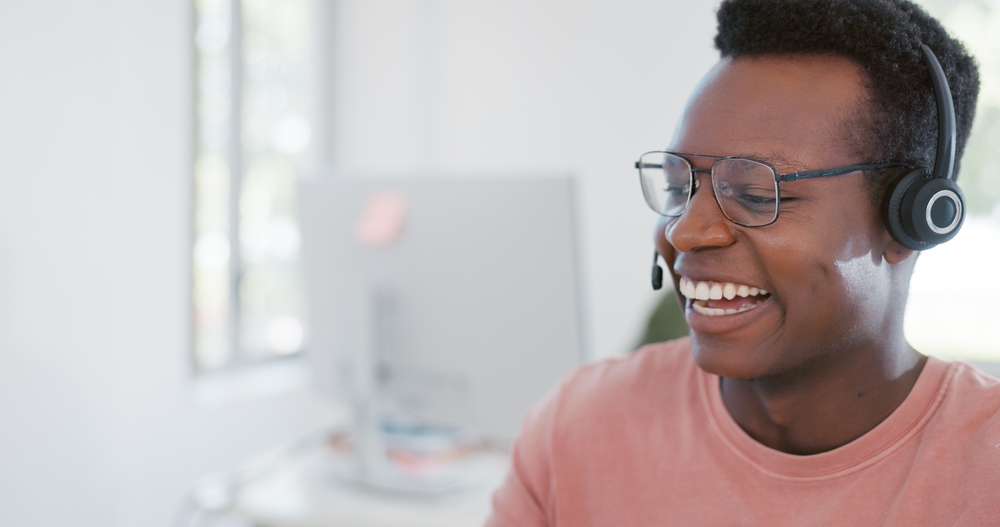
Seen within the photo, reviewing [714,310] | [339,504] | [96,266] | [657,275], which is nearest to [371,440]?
[339,504]

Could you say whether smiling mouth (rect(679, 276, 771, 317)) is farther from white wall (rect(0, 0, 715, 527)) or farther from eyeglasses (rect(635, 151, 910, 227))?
white wall (rect(0, 0, 715, 527))

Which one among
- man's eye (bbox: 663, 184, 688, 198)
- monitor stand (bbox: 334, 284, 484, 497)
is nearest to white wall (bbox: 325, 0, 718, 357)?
monitor stand (bbox: 334, 284, 484, 497)

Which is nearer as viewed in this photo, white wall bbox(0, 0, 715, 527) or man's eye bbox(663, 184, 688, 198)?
man's eye bbox(663, 184, 688, 198)

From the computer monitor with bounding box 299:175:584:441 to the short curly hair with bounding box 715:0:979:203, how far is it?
1.85 feet

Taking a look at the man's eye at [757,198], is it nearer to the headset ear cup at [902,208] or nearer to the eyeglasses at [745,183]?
the eyeglasses at [745,183]

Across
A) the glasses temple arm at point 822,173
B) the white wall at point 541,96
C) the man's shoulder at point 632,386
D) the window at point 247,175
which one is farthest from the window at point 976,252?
the window at point 247,175

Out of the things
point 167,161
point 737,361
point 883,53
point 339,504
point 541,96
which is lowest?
point 339,504

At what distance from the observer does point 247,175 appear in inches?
105

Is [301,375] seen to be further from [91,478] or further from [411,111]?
[411,111]

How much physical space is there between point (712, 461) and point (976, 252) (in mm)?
2147

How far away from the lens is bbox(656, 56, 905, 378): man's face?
0.71 meters

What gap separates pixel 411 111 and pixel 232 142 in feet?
2.63

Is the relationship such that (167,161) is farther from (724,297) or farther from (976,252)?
(976,252)

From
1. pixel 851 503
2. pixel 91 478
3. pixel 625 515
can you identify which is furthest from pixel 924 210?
pixel 91 478
